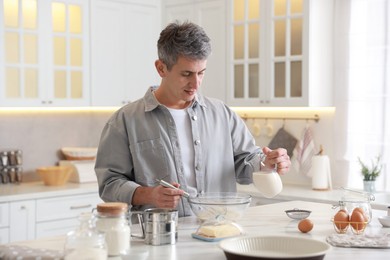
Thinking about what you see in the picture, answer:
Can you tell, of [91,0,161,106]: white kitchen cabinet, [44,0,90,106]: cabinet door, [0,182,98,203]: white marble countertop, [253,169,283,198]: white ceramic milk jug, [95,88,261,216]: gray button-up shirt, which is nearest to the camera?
[253,169,283,198]: white ceramic milk jug

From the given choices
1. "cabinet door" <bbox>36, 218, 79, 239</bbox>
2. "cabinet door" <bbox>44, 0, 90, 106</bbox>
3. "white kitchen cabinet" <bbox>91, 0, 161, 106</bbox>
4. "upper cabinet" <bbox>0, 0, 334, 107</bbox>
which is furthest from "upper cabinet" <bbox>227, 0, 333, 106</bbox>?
"cabinet door" <bbox>36, 218, 79, 239</bbox>

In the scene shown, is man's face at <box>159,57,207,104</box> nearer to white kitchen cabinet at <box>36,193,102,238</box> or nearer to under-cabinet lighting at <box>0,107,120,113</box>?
white kitchen cabinet at <box>36,193,102,238</box>

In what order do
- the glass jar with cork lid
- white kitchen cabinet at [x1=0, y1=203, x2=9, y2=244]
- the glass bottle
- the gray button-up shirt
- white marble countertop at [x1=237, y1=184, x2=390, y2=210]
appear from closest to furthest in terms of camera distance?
the glass bottle → the glass jar with cork lid → the gray button-up shirt → white marble countertop at [x1=237, y1=184, x2=390, y2=210] → white kitchen cabinet at [x1=0, y1=203, x2=9, y2=244]

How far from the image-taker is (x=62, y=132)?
5.54 m

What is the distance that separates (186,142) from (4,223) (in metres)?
2.00

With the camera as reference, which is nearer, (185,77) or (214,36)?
(185,77)

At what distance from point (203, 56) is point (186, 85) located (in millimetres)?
153

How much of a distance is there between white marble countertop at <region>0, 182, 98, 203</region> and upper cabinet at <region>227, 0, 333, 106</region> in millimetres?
1386

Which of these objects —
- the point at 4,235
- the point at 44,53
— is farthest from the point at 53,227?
the point at 44,53

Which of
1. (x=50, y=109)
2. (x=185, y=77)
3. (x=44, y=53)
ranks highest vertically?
(x=44, y=53)

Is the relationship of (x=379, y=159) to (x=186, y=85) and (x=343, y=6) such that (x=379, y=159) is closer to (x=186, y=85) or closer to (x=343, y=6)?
(x=343, y=6)

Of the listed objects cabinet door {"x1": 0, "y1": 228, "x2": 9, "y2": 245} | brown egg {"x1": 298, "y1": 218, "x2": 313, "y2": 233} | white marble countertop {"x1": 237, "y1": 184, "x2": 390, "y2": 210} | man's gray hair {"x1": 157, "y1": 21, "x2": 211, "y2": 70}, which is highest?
man's gray hair {"x1": 157, "y1": 21, "x2": 211, "y2": 70}

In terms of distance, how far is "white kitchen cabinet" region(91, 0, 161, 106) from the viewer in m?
5.26

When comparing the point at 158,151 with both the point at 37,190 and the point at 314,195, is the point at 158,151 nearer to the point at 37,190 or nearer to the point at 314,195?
the point at 314,195
